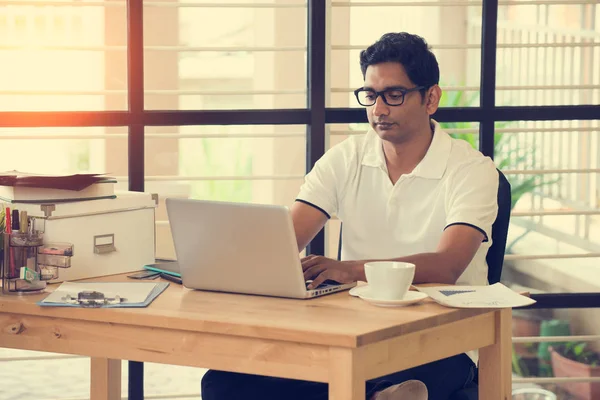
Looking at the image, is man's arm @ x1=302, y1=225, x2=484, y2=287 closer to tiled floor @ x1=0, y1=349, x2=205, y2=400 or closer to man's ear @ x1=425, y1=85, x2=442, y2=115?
man's ear @ x1=425, y1=85, x2=442, y2=115

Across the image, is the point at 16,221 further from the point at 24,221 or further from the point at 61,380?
the point at 61,380

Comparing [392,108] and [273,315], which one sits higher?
[392,108]

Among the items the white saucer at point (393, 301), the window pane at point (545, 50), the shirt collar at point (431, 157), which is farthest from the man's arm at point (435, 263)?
the window pane at point (545, 50)

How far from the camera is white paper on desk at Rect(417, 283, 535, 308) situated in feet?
6.56

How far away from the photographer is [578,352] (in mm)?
3545

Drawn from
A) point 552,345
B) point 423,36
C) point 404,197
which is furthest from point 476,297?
point 552,345

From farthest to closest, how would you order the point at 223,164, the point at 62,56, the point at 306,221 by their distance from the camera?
the point at 223,164, the point at 62,56, the point at 306,221

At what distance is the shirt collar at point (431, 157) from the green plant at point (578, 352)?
124 centimetres

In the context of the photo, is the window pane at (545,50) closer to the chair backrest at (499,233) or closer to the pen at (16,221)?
the chair backrest at (499,233)

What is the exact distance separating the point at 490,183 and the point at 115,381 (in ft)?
3.58

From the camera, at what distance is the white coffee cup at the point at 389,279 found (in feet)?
6.53

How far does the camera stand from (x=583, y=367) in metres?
3.51

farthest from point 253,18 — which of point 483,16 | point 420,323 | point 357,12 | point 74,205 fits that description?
point 420,323

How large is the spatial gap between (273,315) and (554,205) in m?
1.85
